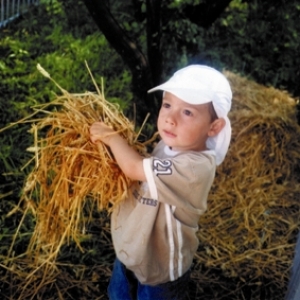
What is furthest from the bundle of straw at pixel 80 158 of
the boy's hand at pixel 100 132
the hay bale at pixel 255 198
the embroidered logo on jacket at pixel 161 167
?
the hay bale at pixel 255 198

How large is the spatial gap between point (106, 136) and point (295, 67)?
9.27ft

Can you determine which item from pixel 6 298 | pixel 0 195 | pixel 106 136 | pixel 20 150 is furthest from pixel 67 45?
pixel 106 136

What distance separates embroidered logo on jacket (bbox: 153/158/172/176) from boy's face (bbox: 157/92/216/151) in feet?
0.21

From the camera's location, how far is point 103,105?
6.33 feet

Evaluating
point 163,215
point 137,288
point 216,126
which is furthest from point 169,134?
point 137,288

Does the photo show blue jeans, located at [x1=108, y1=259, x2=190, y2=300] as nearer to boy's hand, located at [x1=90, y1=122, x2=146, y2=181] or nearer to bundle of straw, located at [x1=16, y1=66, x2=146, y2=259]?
bundle of straw, located at [x1=16, y1=66, x2=146, y2=259]

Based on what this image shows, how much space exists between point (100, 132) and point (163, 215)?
1.04 feet

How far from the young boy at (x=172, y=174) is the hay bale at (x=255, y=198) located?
98cm

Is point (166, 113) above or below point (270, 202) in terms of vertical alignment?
above

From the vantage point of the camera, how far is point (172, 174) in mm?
1703

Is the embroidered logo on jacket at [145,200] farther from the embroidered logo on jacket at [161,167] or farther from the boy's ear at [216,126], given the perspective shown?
the boy's ear at [216,126]

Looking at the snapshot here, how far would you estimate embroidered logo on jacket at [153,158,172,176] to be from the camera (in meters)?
1.70

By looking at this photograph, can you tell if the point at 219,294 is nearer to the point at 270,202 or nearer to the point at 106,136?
the point at 270,202

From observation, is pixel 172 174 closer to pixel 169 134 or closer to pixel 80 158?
pixel 169 134
